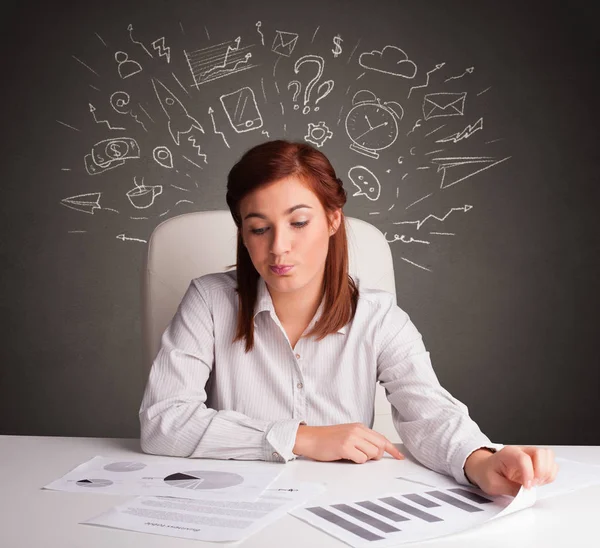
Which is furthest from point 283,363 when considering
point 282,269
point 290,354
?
point 282,269

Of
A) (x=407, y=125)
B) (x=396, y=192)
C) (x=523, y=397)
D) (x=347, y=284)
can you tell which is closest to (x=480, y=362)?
(x=523, y=397)

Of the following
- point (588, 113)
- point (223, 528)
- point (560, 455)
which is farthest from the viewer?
point (588, 113)

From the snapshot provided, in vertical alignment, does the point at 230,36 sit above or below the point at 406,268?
above

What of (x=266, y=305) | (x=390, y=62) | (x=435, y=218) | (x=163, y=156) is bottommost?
(x=266, y=305)

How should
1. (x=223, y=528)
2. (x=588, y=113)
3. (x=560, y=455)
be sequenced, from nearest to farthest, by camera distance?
(x=223, y=528)
(x=560, y=455)
(x=588, y=113)

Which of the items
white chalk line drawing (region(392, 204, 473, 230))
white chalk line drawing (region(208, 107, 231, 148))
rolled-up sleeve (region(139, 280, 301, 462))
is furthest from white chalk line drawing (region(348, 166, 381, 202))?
rolled-up sleeve (region(139, 280, 301, 462))

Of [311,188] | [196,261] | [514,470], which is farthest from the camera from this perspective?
[196,261]

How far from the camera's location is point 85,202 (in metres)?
3.69

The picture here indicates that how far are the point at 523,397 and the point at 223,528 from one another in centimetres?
309

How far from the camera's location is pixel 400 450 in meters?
1.40

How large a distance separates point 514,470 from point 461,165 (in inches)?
110

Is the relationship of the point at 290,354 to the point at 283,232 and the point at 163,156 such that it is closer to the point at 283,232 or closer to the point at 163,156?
the point at 283,232

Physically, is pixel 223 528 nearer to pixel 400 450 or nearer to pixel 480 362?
pixel 400 450

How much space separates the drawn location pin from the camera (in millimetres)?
3688
